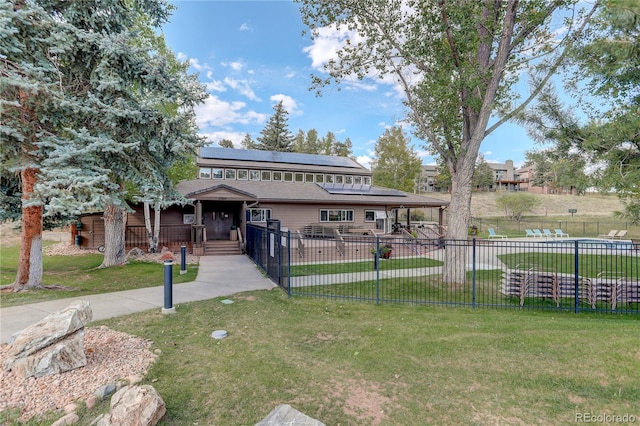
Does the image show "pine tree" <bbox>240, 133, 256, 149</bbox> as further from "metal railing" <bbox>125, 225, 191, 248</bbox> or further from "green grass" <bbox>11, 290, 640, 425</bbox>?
"green grass" <bbox>11, 290, 640, 425</bbox>

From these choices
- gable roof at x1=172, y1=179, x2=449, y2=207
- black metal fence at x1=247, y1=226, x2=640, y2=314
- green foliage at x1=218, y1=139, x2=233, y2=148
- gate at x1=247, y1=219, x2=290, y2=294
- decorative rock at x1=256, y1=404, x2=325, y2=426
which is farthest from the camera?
green foliage at x1=218, y1=139, x2=233, y2=148

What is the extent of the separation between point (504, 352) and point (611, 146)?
4.26m

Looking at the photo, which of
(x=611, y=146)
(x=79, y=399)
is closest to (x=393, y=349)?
(x=79, y=399)

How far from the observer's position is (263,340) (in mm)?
4969

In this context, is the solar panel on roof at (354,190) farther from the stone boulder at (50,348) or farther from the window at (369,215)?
the stone boulder at (50,348)

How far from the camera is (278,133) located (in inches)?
1918

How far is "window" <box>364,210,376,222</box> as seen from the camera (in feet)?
71.9

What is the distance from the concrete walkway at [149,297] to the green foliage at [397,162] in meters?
28.2

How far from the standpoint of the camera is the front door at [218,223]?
18.9 m

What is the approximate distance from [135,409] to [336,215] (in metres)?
18.3

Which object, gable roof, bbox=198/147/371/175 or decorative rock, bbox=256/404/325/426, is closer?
decorative rock, bbox=256/404/325/426

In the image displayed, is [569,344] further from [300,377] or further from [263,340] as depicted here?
[263,340]

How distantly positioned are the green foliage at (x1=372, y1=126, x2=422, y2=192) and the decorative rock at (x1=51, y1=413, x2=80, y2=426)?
35707 mm

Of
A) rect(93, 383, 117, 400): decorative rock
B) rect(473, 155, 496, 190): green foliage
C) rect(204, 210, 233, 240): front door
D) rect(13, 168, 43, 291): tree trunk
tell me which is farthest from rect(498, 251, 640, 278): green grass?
rect(473, 155, 496, 190): green foliage
